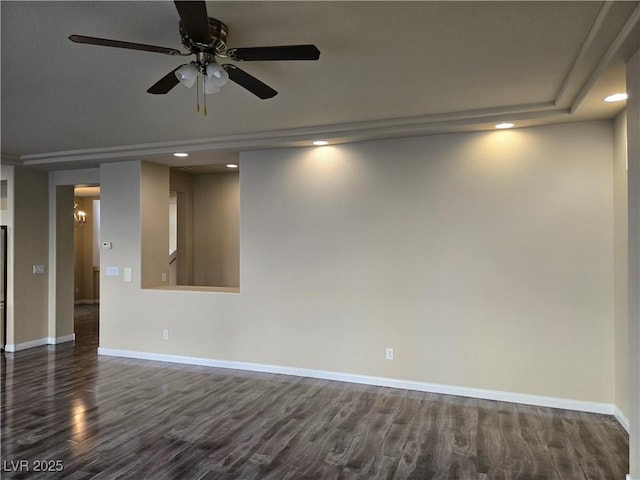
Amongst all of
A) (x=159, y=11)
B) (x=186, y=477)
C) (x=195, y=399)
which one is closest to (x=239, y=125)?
(x=159, y=11)

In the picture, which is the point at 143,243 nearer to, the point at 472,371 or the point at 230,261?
the point at 230,261

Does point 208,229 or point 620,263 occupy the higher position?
point 208,229

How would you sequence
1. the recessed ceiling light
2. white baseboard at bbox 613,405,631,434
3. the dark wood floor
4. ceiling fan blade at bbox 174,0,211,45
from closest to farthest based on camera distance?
1. ceiling fan blade at bbox 174,0,211,45
2. the dark wood floor
3. the recessed ceiling light
4. white baseboard at bbox 613,405,631,434

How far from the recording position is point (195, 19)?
1897 millimetres

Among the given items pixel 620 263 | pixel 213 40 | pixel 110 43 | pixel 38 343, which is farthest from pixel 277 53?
pixel 38 343

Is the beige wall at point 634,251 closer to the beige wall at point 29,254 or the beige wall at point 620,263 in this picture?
the beige wall at point 620,263

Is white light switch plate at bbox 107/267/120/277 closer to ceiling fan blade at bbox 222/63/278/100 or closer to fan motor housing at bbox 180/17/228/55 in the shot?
ceiling fan blade at bbox 222/63/278/100

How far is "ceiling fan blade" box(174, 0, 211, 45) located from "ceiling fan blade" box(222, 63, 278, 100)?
10.5 inches

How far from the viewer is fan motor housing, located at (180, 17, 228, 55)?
7.29ft

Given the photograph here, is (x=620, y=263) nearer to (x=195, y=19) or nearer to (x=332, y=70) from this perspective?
(x=332, y=70)

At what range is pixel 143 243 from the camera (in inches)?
225

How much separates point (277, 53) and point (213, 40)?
0.39 metres

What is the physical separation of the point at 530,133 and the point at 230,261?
521 centimetres

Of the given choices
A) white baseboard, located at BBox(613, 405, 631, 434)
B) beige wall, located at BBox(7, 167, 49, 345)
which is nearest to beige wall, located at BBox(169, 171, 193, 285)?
beige wall, located at BBox(7, 167, 49, 345)
